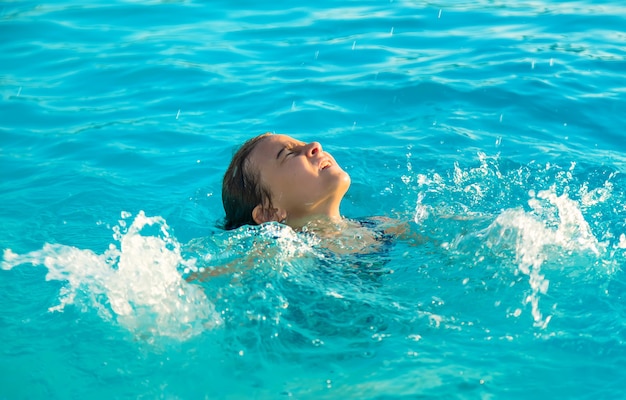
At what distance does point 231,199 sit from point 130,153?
2.05 m

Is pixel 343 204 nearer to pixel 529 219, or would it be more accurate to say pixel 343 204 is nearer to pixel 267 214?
pixel 267 214

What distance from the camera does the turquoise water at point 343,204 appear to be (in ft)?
12.3

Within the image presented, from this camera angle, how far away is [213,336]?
3.87 m

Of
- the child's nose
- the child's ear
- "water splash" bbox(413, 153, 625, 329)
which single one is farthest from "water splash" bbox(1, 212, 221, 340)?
"water splash" bbox(413, 153, 625, 329)

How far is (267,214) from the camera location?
4711 millimetres

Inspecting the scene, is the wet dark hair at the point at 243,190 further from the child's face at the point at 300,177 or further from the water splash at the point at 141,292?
the water splash at the point at 141,292

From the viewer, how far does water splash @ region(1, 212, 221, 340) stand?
3936 millimetres

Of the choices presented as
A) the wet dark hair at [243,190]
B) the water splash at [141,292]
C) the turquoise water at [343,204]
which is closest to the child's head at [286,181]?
the wet dark hair at [243,190]

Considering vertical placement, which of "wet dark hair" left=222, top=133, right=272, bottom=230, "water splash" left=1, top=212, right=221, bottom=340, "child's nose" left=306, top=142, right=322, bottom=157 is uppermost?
"child's nose" left=306, top=142, right=322, bottom=157

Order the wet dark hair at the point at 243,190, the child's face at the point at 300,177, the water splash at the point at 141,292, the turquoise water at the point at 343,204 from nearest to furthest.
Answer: the turquoise water at the point at 343,204 < the water splash at the point at 141,292 < the child's face at the point at 300,177 < the wet dark hair at the point at 243,190

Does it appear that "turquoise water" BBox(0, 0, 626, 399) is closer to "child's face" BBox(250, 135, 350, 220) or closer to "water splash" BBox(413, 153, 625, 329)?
"water splash" BBox(413, 153, 625, 329)

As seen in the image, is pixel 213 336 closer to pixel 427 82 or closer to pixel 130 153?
pixel 130 153

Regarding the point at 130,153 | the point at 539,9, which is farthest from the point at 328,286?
the point at 539,9

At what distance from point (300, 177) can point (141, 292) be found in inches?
43.8
